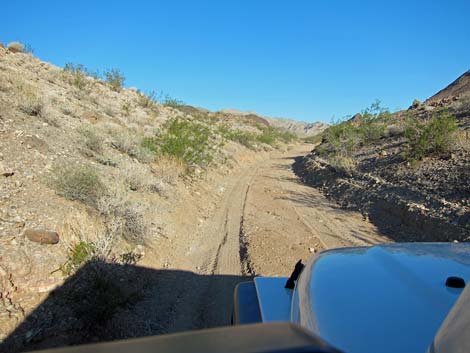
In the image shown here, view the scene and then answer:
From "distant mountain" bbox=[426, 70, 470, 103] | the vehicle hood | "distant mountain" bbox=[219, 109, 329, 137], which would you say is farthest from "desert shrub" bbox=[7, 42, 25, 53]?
"distant mountain" bbox=[219, 109, 329, 137]

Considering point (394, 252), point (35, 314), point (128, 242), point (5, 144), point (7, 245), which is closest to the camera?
point (394, 252)

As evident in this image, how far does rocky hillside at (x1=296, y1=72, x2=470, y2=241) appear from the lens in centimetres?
757

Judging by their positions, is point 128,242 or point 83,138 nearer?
point 128,242

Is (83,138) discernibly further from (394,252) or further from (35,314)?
(394,252)

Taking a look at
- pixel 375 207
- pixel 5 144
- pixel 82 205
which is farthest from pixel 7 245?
pixel 375 207

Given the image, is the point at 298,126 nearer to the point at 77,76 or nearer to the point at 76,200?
the point at 77,76

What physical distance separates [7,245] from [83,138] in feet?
19.2

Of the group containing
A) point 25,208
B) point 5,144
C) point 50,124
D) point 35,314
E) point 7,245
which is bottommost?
point 35,314

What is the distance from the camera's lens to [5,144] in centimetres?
703

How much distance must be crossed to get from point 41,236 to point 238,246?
133 inches

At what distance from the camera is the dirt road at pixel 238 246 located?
4496 mm

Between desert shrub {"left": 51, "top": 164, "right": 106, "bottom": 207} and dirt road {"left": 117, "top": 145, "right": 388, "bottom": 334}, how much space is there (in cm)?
190

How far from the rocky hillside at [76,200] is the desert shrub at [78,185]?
0.06 feet

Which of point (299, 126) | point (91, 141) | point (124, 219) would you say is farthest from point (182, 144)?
point (299, 126)
